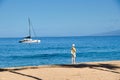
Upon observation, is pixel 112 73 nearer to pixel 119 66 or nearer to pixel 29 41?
pixel 119 66

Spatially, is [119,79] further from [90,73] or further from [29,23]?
[29,23]

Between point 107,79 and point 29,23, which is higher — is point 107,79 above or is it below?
below

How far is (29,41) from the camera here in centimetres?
9819

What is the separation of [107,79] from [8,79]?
17.2ft

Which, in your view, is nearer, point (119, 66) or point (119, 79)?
point (119, 79)

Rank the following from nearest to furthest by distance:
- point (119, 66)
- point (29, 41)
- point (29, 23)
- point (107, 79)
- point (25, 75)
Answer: point (107, 79), point (25, 75), point (119, 66), point (29, 23), point (29, 41)

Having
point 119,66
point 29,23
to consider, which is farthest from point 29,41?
point 119,66

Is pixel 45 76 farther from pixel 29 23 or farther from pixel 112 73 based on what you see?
pixel 29 23

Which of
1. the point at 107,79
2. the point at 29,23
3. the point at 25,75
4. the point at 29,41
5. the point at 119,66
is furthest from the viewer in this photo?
the point at 29,41

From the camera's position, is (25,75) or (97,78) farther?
(25,75)

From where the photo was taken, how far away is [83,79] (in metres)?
16.3

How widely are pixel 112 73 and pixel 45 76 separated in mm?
4123

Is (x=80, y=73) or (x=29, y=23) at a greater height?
(x=29, y=23)

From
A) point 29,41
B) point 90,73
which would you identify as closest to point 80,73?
point 90,73
